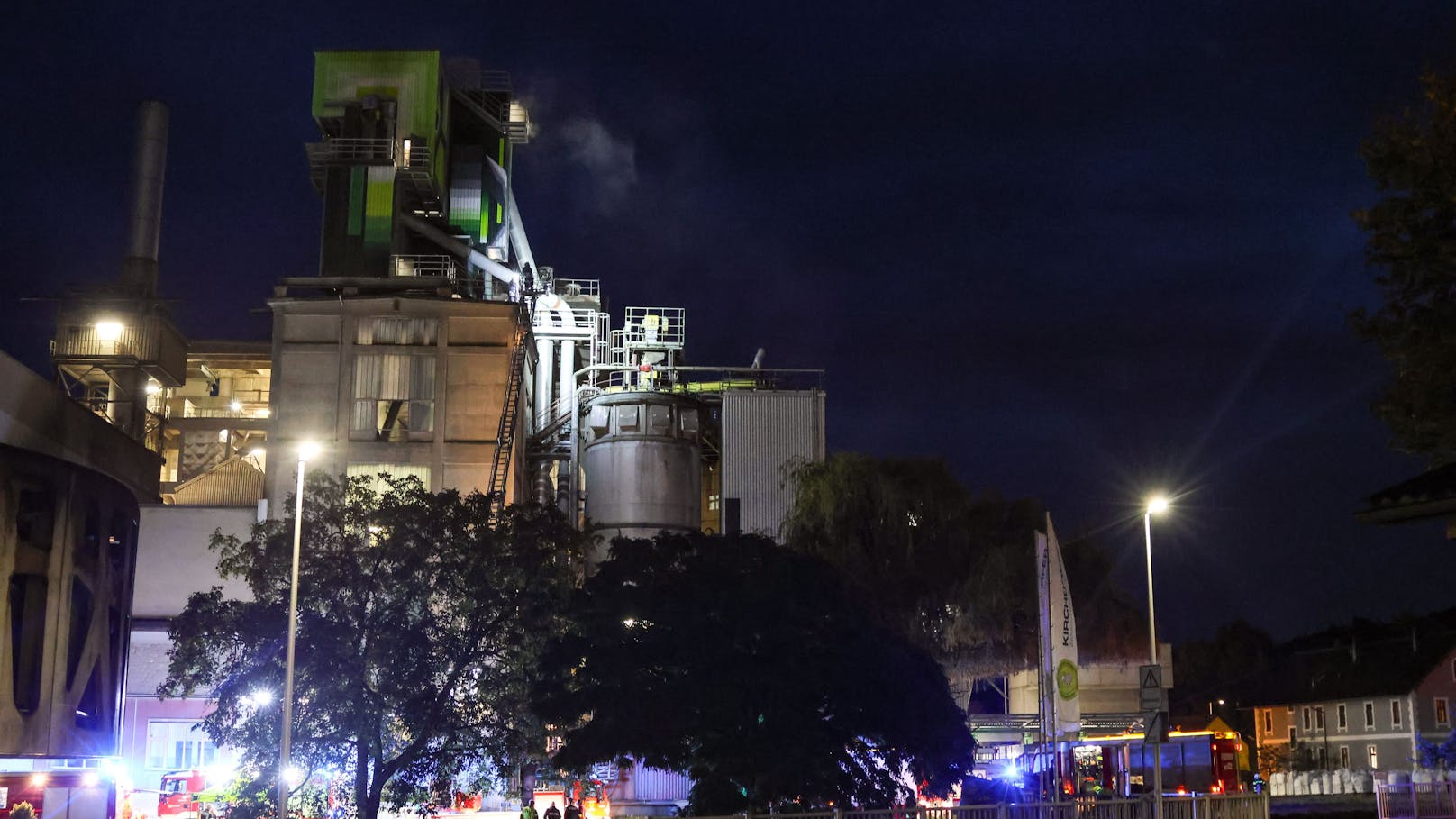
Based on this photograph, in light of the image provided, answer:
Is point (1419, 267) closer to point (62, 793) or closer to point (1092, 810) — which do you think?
point (1092, 810)

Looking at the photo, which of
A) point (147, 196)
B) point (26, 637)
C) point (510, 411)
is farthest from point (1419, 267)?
point (147, 196)

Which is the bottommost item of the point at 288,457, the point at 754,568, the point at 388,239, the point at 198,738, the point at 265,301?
the point at 198,738

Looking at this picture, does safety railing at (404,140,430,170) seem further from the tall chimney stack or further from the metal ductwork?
the tall chimney stack

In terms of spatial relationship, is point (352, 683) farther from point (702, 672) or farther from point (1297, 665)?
point (1297, 665)

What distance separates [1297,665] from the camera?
99.2 m

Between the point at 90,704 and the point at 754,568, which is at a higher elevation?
the point at 754,568

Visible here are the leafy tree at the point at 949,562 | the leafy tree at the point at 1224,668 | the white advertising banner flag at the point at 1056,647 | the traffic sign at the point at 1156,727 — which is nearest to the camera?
the traffic sign at the point at 1156,727

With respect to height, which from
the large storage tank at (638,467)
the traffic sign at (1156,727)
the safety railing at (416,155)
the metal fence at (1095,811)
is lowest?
the metal fence at (1095,811)

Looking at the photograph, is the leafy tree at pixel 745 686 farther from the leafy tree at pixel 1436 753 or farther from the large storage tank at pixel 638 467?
the leafy tree at pixel 1436 753

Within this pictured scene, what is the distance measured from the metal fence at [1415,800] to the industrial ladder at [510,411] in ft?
123

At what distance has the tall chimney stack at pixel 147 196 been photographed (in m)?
69.7

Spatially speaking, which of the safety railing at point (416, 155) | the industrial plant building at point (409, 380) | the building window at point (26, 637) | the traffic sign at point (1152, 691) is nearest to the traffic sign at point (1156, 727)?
the traffic sign at point (1152, 691)

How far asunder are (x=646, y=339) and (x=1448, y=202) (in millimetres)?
59290

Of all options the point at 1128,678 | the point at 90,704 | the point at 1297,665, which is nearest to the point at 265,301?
the point at 90,704
